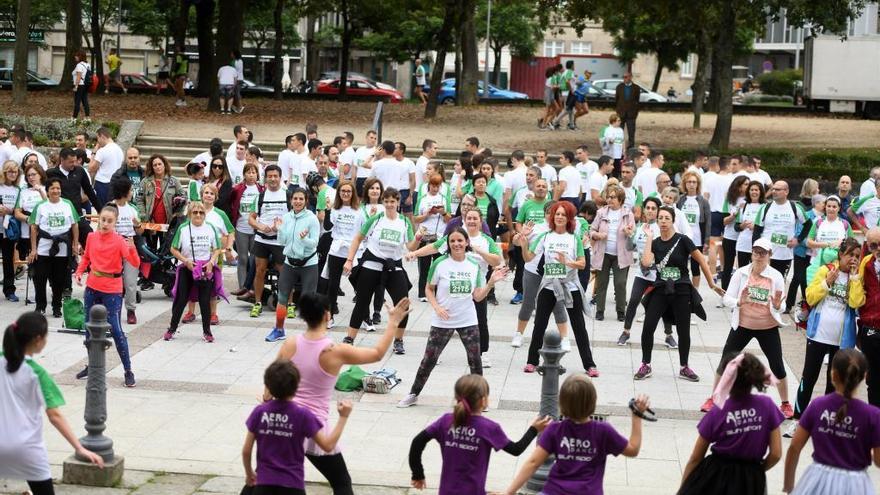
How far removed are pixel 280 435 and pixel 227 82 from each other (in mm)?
27832

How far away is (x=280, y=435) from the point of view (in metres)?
7.26

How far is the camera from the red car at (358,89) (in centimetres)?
5212

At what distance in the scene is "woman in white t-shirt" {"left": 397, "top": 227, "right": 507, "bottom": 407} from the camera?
1181cm

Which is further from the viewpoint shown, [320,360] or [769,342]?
[769,342]

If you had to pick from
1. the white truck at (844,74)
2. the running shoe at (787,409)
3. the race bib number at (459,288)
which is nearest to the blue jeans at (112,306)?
the race bib number at (459,288)

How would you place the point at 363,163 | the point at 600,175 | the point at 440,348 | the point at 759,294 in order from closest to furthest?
1. the point at 759,294
2. the point at 440,348
3. the point at 600,175
4. the point at 363,163

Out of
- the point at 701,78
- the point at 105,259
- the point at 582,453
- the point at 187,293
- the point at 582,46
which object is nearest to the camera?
the point at 582,453

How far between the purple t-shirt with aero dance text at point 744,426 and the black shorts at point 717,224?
38.0 feet

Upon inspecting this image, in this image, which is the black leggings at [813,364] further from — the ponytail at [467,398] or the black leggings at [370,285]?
the ponytail at [467,398]

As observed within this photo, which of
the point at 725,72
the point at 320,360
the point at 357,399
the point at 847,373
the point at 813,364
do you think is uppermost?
the point at 725,72

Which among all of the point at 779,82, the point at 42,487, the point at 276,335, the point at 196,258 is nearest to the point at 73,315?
the point at 196,258

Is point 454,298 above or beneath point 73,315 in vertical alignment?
above

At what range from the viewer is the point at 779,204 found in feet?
53.0

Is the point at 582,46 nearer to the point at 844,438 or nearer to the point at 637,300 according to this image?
the point at 637,300
